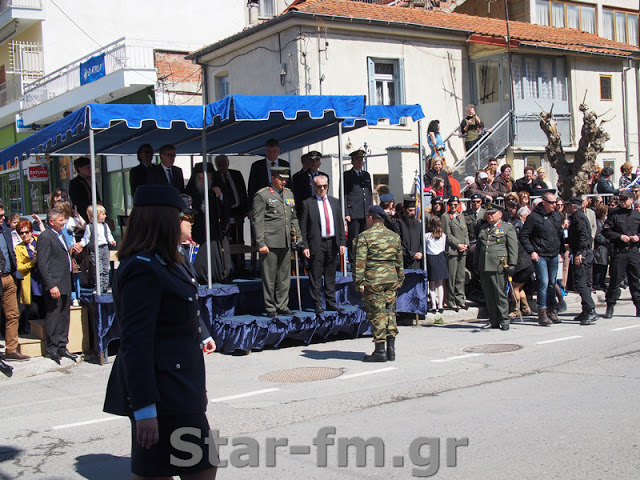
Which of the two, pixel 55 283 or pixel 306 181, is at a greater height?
pixel 306 181

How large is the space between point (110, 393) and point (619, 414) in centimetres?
455

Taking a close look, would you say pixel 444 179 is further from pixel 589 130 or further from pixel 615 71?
pixel 615 71

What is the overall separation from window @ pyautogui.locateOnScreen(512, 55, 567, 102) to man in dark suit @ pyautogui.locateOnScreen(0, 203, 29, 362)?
1837cm

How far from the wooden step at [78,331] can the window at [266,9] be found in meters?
21.7

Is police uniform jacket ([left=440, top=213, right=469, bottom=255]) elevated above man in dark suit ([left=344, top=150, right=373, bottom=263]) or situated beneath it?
situated beneath

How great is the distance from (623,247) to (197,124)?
7381mm

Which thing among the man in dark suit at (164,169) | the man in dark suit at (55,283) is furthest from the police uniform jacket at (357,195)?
the man in dark suit at (55,283)

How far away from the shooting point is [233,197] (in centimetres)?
1217

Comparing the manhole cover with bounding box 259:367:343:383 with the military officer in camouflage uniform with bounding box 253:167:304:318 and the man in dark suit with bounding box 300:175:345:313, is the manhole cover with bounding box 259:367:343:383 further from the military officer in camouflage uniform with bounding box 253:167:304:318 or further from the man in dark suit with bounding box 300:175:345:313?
the man in dark suit with bounding box 300:175:345:313

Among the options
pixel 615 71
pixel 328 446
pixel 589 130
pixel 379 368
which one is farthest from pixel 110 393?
pixel 615 71

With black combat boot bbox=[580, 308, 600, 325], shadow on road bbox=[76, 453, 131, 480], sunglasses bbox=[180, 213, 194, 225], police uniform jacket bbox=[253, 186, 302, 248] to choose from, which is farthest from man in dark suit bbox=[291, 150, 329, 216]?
shadow on road bbox=[76, 453, 131, 480]

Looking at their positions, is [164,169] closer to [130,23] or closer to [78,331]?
[78,331]

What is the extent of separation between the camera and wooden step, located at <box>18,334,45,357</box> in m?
10.1

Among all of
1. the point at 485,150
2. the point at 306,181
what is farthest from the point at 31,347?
the point at 485,150
